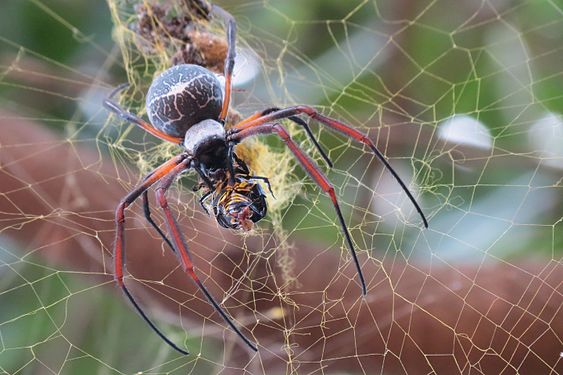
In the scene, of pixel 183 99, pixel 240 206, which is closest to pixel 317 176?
pixel 240 206

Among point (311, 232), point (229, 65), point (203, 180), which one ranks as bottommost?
point (311, 232)

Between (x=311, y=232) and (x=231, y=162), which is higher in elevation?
(x=231, y=162)

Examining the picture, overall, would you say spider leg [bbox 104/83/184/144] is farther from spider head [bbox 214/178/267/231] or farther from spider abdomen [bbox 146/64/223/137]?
spider head [bbox 214/178/267/231]

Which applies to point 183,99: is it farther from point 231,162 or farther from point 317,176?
point 317,176

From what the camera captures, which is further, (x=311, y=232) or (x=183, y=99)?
(x=311, y=232)

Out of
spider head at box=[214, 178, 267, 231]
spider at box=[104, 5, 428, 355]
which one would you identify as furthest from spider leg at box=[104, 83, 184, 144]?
spider head at box=[214, 178, 267, 231]
